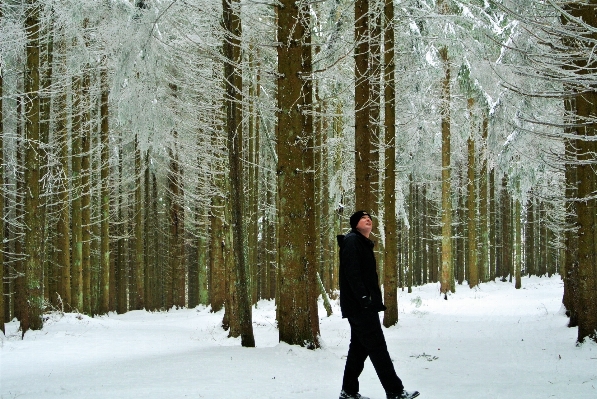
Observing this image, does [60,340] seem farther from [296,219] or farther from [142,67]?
[296,219]

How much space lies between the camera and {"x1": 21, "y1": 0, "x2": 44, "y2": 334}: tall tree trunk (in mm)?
12242

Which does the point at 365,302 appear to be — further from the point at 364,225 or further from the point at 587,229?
the point at 587,229

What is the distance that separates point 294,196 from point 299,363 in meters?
2.28

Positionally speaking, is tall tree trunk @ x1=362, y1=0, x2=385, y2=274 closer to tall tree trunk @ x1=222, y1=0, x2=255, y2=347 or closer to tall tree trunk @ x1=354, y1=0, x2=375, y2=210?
tall tree trunk @ x1=354, y1=0, x2=375, y2=210

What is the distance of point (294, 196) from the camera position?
720cm

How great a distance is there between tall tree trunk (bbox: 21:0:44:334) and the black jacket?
10.2 metres

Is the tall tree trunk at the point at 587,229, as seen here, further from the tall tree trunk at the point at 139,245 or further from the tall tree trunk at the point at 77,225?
the tall tree trunk at the point at 139,245

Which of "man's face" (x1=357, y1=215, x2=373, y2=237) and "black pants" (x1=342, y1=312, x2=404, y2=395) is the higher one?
"man's face" (x1=357, y1=215, x2=373, y2=237)

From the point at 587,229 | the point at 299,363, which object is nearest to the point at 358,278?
the point at 299,363

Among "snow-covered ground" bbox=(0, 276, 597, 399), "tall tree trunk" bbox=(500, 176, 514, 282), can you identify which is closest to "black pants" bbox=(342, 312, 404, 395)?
"snow-covered ground" bbox=(0, 276, 597, 399)

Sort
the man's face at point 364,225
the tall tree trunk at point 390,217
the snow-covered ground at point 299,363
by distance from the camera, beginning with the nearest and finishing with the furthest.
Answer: the man's face at point 364,225
the snow-covered ground at point 299,363
the tall tree trunk at point 390,217

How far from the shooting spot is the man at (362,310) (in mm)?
4590

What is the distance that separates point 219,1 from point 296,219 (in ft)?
16.6

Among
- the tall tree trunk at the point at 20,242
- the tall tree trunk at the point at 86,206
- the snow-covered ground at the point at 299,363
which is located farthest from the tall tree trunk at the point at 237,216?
the tall tree trunk at the point at 86,206
